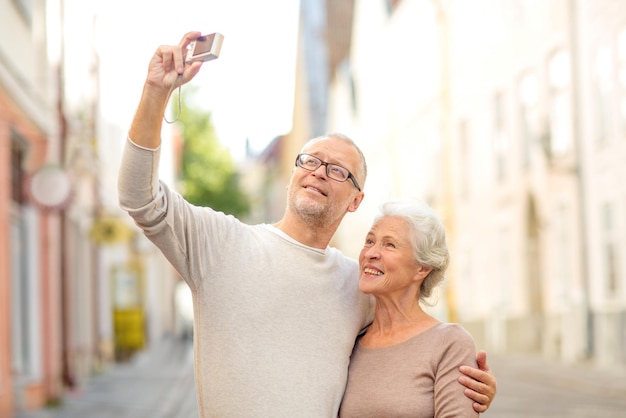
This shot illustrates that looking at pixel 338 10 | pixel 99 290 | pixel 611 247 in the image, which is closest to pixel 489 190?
pixel 611 247

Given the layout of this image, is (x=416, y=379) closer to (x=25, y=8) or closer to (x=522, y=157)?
(x=25, y=8)

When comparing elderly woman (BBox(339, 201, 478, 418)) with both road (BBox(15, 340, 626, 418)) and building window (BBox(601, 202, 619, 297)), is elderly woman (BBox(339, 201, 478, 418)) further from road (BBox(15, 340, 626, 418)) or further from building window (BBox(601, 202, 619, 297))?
building window (BBox(601, 202, 619, 297))

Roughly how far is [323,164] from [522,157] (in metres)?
16.3

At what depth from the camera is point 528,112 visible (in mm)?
19391

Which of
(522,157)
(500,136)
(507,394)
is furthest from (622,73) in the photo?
(500,136)

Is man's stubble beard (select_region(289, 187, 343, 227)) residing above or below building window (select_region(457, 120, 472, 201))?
below

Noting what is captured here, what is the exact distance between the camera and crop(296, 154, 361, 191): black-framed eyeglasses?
3.68m

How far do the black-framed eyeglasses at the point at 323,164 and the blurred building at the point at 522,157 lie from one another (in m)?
11.7

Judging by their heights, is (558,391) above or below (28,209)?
below

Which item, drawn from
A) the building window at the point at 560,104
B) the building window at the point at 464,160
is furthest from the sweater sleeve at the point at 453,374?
the building window at the point at 464,160

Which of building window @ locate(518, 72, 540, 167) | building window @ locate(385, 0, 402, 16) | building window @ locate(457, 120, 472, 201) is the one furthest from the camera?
building window @ locate(385, 0, 402, 16)

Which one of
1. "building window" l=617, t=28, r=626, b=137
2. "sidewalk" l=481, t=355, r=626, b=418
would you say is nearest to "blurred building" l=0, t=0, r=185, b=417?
"sidewalk" l=481, t=355, r=626, b=418

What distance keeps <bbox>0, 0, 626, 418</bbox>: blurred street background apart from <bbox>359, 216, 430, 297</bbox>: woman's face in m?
6.56

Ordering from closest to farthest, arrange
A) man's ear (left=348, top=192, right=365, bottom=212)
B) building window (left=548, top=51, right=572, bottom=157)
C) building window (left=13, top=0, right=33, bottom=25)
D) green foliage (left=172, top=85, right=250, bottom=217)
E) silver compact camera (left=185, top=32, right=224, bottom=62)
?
silver compact camera (left=185, top=32, right=224, bottom=62) < man's ear (left=348, top=192, right=365, bottom=212) < building window (left=13, top=0, right=33, bottom=25) < building window (left=548, top=51, right=572, bottom=157) < green foliage (left=172, top=85, right=250, bottom=217)
